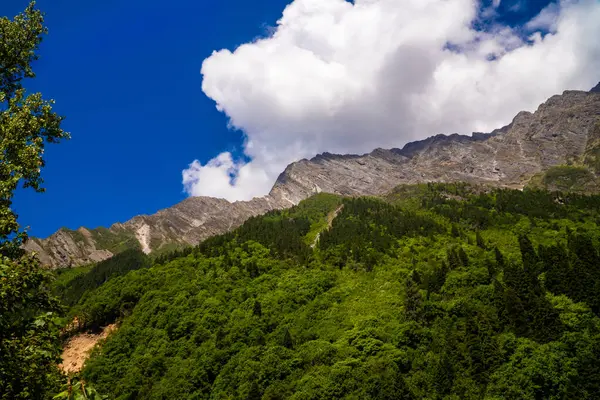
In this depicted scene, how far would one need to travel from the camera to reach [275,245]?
499 feet

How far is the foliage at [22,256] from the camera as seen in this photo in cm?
1063

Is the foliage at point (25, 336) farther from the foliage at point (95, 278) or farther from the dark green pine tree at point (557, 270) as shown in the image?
the foliage at point (95, 278)

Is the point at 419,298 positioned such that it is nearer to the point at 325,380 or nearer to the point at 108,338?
the point at 325,380

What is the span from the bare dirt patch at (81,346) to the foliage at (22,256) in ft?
353

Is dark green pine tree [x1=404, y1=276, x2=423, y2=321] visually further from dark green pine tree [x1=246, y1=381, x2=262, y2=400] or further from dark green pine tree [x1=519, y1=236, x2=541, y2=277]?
dark green pine tree [x1=246, y1=381, x2=262, y2=400]

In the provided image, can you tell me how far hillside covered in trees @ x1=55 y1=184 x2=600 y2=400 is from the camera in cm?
7075

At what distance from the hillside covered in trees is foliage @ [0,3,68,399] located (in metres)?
30.9

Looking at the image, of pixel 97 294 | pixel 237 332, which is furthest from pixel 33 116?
pixel 97 294

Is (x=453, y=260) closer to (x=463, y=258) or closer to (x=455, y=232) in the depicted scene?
(x=463, y=258)

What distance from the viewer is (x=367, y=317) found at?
299 ft

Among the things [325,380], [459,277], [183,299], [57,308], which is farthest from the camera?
[183,299]

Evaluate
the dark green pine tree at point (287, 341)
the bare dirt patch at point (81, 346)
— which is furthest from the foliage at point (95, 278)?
the dark green pine tree at point (287, 341)

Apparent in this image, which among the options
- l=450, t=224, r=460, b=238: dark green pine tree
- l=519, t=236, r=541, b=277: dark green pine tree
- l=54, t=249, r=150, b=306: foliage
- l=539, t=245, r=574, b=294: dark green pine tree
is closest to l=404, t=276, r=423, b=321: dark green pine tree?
l=519, t=236, r=541, b=277: dark green pine tree

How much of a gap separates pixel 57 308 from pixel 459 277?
4129 inches
